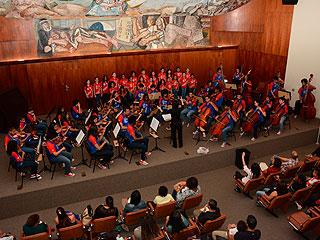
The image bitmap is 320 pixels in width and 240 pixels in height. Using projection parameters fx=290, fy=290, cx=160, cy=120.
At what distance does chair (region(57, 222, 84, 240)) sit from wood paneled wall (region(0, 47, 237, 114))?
8.28 metres

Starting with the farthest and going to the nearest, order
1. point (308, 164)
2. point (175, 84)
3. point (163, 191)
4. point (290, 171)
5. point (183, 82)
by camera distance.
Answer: point (183, 82) → point (175, 84) → point (308, 164) → point (290, 171) → point (163, 191)

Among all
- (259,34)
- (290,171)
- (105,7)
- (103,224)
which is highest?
(105,7)

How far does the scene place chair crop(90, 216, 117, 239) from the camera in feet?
18.3

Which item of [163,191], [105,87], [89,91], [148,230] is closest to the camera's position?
[148,230]

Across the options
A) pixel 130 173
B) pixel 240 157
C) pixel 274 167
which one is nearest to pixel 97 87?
pixel 130 173

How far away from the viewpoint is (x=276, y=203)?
21.5 feet

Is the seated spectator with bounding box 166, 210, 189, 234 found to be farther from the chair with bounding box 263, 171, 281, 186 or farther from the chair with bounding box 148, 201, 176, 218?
the chair with bounding box 263, 171, 281, 186

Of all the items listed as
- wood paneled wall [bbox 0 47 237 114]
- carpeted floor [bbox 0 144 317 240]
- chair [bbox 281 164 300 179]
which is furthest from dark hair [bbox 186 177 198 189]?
wood paneled wall [bbox 0 47 237 114]

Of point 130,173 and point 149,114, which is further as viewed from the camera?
point 149,114

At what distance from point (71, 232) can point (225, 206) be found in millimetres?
3830

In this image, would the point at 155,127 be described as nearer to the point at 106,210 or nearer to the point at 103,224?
the point at 106,210

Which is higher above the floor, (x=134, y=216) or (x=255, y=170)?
(x=255, y=170)

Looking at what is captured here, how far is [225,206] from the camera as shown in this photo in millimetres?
7371

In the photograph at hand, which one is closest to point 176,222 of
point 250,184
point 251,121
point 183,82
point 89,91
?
point 250,184
